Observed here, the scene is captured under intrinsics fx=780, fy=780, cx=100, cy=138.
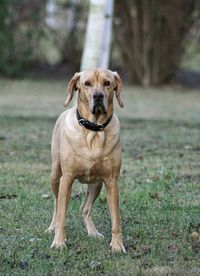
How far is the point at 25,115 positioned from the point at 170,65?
28.8 feet

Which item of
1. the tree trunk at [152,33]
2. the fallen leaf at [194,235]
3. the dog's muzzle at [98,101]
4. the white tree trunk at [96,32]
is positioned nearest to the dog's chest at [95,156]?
the dog's muzzle at [98,101]

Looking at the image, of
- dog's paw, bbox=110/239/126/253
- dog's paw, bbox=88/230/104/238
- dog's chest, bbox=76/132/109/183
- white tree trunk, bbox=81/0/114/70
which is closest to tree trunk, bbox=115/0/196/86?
white tree trunk, bbox=81/0/114/70

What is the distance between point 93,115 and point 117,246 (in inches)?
40.0

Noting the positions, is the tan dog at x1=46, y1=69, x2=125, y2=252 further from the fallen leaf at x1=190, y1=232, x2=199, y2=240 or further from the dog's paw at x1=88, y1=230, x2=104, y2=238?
the fallen leaf at x1=190, y1=232, x2=199, y2=240

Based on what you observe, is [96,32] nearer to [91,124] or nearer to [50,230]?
[50,230]

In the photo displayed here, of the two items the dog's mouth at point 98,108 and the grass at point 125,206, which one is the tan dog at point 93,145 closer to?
the dog's mouth at point 98,108

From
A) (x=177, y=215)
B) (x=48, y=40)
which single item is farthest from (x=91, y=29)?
(x=48, y=40)

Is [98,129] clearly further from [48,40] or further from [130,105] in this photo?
[48,40]

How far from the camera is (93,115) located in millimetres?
5992

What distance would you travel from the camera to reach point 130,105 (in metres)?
18.6

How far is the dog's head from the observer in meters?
5.85

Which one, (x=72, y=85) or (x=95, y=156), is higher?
(x=72, y=85)

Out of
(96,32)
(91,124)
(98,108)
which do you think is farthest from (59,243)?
(96,32)

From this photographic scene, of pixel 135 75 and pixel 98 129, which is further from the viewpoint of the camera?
pixel 135 75
